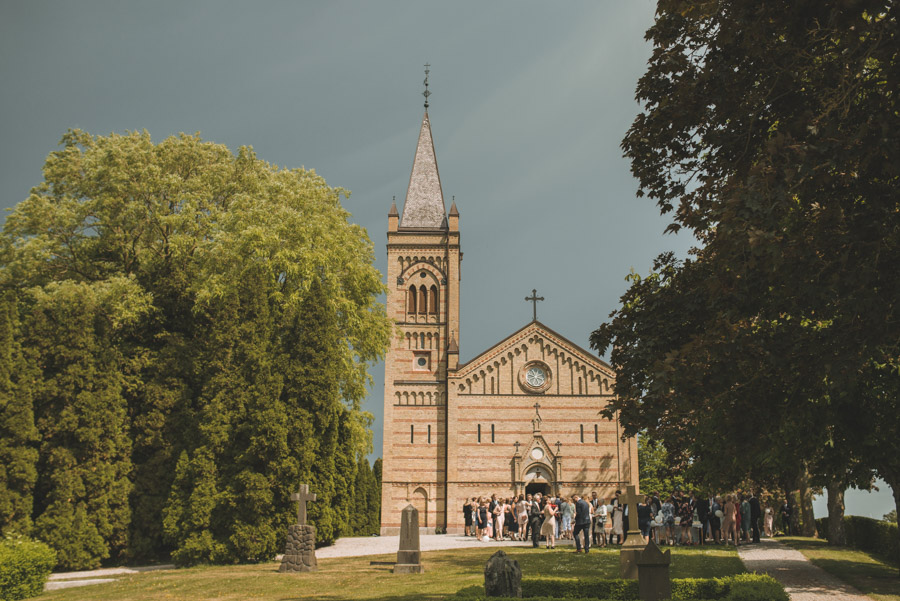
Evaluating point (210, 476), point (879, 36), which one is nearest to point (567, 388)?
point (210, 476)

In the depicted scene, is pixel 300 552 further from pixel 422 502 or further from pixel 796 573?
pixel 422 502

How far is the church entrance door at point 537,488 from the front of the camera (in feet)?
131

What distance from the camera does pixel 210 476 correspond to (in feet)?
66.9

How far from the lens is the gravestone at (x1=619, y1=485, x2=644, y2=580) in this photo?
42.5ft

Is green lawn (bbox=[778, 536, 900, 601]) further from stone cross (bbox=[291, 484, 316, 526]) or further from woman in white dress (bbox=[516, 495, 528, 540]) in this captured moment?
stone cross (bbox=[291, 484, 316, 526])

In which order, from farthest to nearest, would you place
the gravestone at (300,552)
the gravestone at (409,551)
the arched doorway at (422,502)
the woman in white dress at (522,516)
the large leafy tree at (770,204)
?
the arched doorway at (422,502), the woman in white dress at (522,516), the gravestone at (300,552), the gravestone at (409,551), the large leafy tree at (770,204)

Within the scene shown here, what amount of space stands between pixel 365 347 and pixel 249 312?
675 centimetres

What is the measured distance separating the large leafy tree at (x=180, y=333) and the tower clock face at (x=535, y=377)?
17462mm

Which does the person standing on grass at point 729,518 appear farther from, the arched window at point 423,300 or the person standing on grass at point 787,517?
the arched window at point 423,300

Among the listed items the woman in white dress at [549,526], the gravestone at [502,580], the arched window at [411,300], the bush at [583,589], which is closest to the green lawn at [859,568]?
the bush at [583,589]

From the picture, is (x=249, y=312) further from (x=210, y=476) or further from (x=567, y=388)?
(x=567, y=388)

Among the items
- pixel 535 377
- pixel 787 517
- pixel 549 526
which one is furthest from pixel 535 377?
pixel 549 526

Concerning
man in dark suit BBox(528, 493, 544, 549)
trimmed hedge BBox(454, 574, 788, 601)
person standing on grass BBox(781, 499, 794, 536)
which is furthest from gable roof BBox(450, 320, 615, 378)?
trimmed hedge BBox(454, 574, 788, 601)

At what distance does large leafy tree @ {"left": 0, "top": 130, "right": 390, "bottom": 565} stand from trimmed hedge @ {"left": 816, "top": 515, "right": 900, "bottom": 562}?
17.0 meters
